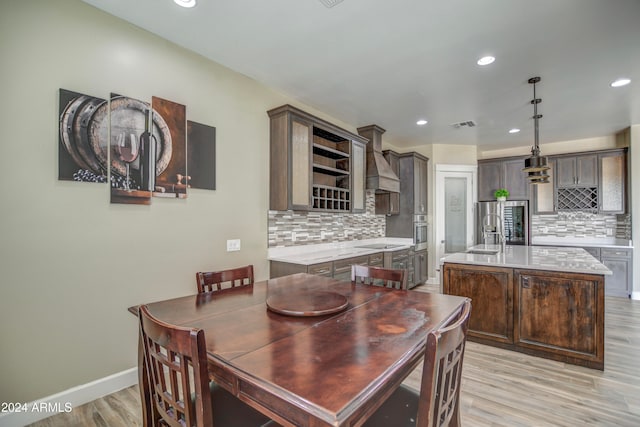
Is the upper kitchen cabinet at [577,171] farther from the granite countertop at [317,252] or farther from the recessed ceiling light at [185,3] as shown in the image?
the recessed ceiling light at [185,3]

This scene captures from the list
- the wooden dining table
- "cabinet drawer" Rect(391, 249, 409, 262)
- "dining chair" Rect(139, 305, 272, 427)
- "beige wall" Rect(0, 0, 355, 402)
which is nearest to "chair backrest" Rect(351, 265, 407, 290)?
the wooden dining table

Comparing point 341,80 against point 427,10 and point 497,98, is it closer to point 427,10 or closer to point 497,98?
point 427,10

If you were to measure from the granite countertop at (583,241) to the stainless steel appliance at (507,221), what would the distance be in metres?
0.36

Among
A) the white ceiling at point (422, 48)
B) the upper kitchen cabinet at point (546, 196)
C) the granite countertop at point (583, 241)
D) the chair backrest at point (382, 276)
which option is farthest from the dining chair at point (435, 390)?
the upper kitchen cabinet at point (546, 196)

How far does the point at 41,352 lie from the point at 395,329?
231 centimetres

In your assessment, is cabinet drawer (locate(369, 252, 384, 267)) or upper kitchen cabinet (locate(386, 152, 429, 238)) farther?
upper kitchen cabinet (locate(386, 152, 429, 238))

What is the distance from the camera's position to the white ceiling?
7.32 feet

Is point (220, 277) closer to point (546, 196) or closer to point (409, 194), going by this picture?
point (409, 194)

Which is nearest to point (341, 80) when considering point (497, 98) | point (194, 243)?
point (497, 98)

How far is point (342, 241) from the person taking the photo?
16.0ft

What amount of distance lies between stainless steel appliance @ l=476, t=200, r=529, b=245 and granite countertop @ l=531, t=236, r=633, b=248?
36 cm

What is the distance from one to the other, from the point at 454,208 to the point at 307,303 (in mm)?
5408

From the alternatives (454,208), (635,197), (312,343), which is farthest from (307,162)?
(635,197)

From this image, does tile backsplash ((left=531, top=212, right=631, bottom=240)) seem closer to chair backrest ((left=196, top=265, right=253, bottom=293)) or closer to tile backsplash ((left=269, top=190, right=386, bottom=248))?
tile backsplash ((left=269, top=190, right=386, bottom=248))
